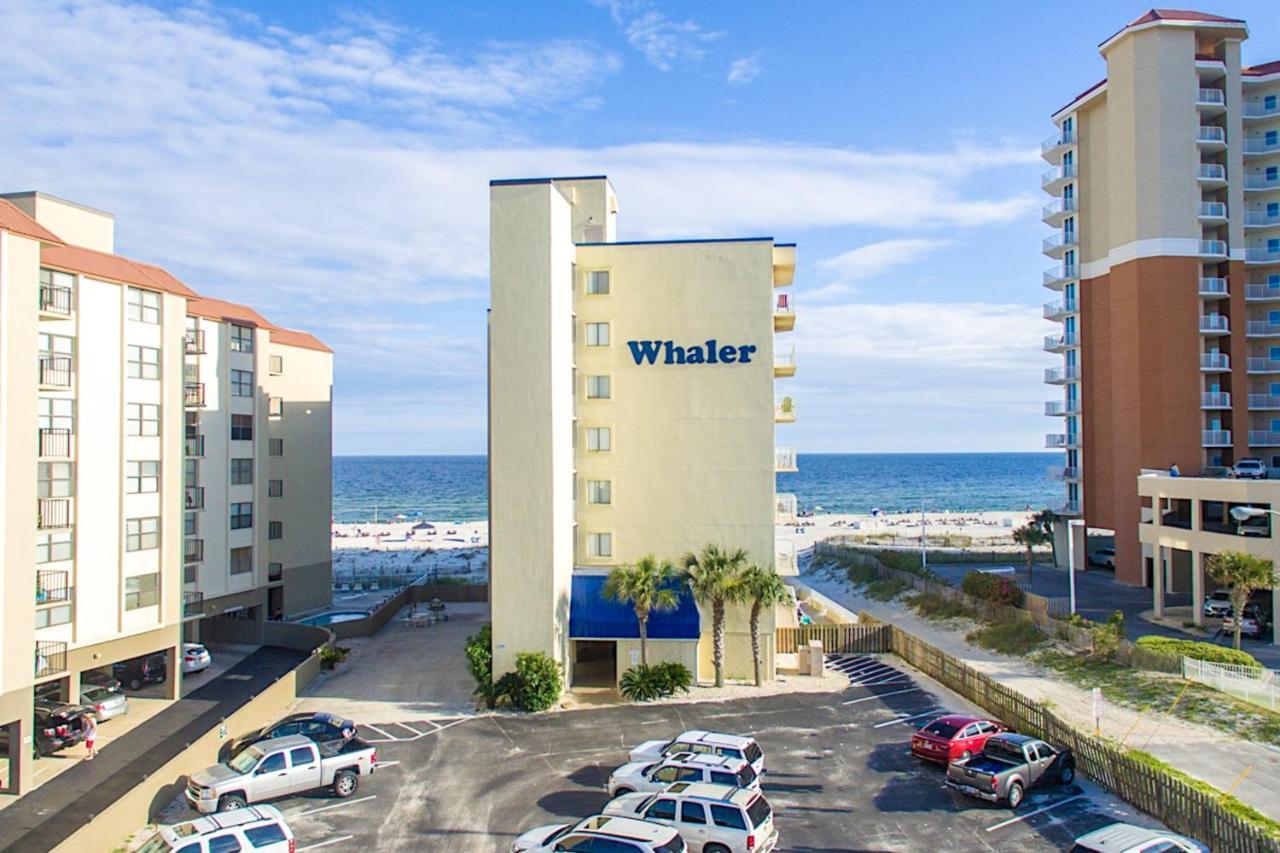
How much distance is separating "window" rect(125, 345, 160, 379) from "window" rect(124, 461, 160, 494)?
3572 millimetres

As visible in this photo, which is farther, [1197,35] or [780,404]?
[1197,35]

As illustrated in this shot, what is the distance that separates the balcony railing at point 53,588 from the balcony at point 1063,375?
67374 millimetres

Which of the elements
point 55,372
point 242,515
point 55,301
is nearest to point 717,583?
point 55,372

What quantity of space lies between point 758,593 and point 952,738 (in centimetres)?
1156

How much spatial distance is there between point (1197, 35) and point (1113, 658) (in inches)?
1828

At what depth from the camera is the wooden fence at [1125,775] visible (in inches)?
803

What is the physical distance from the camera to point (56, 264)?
1348 inches

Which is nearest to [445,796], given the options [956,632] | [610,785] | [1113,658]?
[610,785]

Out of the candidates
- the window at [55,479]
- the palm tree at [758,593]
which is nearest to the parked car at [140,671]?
the window at [55,479]

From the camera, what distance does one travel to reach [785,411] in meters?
44.3

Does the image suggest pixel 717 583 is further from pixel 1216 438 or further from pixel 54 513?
pixel 1216 438

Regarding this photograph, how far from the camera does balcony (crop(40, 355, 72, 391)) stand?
3397 cm

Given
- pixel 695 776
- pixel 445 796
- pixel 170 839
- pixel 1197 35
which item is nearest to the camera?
pixel 170 839

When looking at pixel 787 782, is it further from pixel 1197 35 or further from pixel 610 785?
pixel 1197 35
